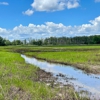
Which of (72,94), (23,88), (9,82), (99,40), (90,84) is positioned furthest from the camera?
(99,40)

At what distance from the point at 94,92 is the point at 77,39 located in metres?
140

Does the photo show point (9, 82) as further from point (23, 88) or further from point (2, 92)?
point (2, 92)

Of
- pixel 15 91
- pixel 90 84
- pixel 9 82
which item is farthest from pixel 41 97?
pixel 90 84

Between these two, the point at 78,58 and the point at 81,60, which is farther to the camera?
the point at 78,58

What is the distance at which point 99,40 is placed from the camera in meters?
129

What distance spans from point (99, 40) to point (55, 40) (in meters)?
39.7

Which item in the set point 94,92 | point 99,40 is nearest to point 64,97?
point 94,92

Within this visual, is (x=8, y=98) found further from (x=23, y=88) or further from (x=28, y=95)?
(x=23, y=88)

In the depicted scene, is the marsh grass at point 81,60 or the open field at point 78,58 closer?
the marsh grass at point 81,60

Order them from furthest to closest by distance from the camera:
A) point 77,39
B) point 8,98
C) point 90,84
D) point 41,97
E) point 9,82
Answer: point 77,39 < point 90,84 < point 9,82 < point 41,97 < point 8,98

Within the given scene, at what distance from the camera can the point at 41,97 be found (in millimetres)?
9070

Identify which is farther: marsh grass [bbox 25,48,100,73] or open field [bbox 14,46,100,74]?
open field [bbox 14,46,100,74]

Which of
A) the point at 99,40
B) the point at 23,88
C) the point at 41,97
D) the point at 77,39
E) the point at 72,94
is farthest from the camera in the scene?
the point at 77,39

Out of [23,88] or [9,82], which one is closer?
[23,88]
